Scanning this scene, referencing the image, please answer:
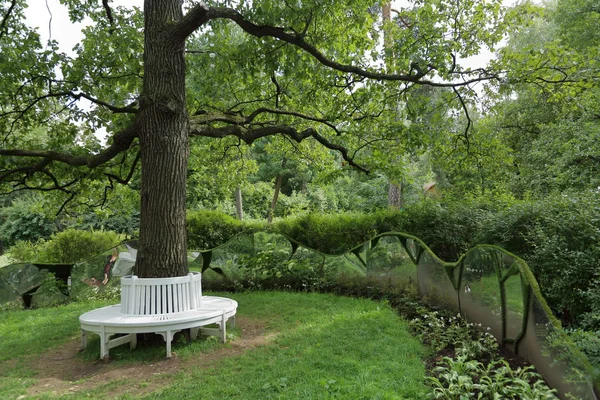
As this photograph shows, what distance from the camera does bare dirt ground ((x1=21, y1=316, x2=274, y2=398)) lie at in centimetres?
383

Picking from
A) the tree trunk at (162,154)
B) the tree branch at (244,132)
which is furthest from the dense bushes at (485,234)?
the tree trunk at (162,154)

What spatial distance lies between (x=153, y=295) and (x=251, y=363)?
5.46ft

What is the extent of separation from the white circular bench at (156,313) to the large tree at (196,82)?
285 millimetres

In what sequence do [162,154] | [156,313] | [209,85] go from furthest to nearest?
[209,85]
[162,154]
[156,313]

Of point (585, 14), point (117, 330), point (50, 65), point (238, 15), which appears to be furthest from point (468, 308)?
point (585, 14)

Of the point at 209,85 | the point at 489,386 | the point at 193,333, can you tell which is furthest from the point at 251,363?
the point at 209,85

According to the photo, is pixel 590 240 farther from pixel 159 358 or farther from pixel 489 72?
pixel 159 358

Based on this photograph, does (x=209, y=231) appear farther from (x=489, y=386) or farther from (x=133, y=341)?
(x=489, y=386)

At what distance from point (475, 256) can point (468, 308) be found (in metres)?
0.80

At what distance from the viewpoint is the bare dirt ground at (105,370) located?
151 inches

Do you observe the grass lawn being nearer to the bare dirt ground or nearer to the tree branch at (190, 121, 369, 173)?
the bare dirt ground

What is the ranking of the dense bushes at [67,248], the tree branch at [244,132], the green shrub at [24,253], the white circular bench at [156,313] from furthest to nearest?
the green shrub at [24,253] → the dense bushes at [67,248] → the tree branch at [244,132] → the white circular bench at [156,313]

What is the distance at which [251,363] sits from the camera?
430 cm

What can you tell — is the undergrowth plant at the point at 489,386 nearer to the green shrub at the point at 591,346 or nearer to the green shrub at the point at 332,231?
the green shrub at the point at 591,346
